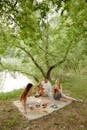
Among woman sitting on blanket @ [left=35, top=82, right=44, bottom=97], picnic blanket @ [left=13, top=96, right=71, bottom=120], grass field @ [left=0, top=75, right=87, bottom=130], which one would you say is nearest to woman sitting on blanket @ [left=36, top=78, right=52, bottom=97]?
woman sitting on blanket @ [left=35, top=82, right=44, bottom=97]

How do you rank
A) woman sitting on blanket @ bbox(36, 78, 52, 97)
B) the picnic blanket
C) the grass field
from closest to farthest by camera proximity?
the grass field, the picnic blanket, woman sitting on blanket @ bbox(36, 78, 52, 97)

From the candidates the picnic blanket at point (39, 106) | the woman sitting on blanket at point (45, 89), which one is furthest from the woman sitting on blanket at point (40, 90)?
the picnic blanket at point (39, 106)

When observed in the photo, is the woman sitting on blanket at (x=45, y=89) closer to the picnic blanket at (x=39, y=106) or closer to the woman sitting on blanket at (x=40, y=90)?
the woman sitting on blanket at (x=40, y=90)

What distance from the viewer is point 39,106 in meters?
9.28

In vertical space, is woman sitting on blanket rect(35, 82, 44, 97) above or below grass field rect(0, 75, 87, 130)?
above

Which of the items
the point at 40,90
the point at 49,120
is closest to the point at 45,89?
the point at 40,90

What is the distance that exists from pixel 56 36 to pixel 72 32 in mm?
3986

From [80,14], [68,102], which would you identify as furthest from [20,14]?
[68,102]

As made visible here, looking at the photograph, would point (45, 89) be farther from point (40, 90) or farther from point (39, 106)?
point (39, 106)

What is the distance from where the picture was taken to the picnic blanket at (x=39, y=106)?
8.55 meters

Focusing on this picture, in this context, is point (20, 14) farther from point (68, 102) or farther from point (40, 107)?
point (68, 102)

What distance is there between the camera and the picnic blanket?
28.1 feet

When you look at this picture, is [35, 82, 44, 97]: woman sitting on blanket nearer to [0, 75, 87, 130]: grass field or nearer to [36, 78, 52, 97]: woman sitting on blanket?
[36, 78, 52, 97]: woman sitting on blanket

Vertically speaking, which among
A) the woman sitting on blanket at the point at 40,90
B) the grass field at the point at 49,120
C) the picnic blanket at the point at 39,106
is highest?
the woman sitting on blanket at the point at 40,90
